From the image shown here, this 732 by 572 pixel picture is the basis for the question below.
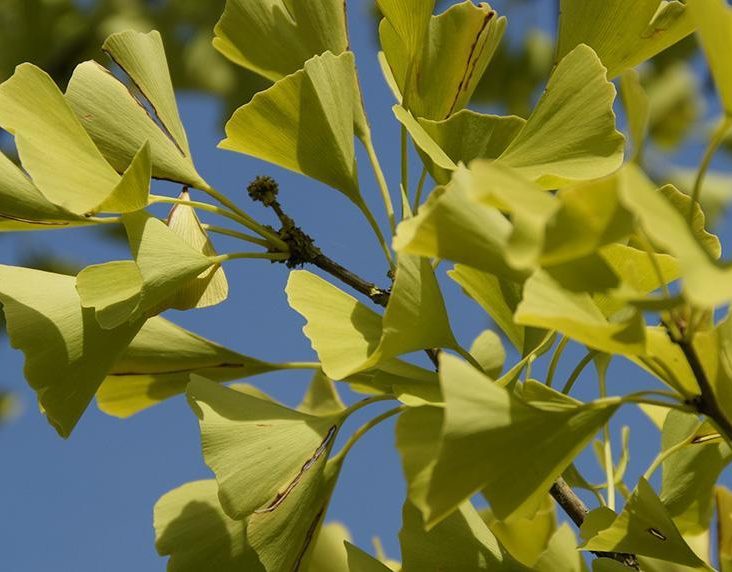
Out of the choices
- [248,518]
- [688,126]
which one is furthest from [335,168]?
[688,126]

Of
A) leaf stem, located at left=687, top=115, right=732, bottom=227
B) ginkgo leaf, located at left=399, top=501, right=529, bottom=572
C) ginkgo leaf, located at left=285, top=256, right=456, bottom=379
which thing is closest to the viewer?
leaf stem, located at left=687, top=115, right=732, bottom=227

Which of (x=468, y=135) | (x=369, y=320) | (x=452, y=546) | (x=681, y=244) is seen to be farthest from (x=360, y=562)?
(x=681, y=244)

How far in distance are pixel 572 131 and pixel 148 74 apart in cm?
37

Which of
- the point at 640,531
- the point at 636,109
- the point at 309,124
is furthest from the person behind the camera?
the point at 309,124

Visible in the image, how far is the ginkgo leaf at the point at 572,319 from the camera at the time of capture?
475mm

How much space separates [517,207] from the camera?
0.44 m

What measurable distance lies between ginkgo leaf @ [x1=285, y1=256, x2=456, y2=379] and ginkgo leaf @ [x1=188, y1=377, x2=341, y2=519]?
104mm

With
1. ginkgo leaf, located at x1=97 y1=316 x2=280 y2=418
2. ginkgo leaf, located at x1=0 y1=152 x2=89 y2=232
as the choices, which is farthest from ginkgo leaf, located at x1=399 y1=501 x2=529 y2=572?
ginkgo leaf, located at x1=0 y1=152 x2=89 y2=232

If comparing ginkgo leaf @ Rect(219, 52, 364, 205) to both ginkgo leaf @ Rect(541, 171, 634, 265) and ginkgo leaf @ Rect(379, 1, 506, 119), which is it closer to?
ginkgo leaf @ Rect(379, 1, 506, 119)

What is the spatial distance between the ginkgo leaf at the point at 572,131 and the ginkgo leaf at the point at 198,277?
0.26 m

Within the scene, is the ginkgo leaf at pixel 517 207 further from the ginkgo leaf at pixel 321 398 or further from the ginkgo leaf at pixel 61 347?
the ginkgo leaf at pixel 321 398

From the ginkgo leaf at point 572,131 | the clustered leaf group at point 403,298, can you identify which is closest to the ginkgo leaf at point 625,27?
the clustered leaf group at point 403,298

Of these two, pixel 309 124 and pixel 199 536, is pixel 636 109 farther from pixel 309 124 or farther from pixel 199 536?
pixel 199 536

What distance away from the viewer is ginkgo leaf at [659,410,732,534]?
0.81 m
